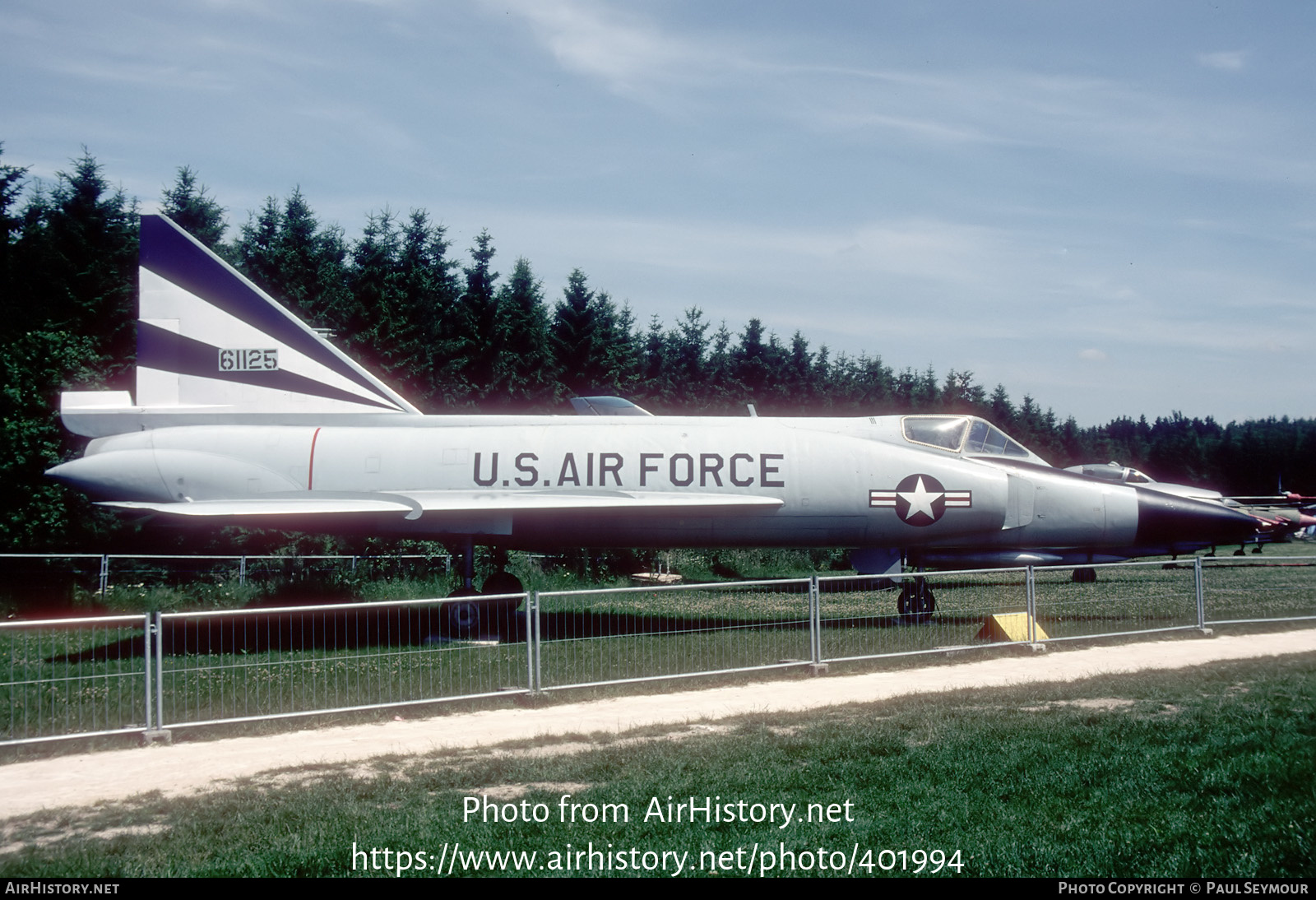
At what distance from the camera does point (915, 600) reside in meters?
14.0

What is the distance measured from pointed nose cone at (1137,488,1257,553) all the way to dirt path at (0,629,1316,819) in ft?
9.11

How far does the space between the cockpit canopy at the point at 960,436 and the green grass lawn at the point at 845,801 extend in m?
7.44

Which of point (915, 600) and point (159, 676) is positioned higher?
point (159, 676)

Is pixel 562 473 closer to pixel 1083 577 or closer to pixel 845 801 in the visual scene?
pixel 845 801

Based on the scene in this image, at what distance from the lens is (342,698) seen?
384 inches

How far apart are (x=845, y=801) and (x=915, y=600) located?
820 centimetres

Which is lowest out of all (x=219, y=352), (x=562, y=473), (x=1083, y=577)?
(x=1083, y=577)

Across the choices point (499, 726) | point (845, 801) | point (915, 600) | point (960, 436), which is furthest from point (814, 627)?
point (960, 436)

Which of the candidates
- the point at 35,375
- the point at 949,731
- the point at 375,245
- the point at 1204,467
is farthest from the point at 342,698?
the point at 1204,467

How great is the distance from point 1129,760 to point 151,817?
21.9 feet

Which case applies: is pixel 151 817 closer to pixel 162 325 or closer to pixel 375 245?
pixel 162 325

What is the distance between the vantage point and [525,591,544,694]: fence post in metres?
10.1

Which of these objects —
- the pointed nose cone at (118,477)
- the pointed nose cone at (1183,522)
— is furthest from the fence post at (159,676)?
the pointed nose cone at (1183,522)

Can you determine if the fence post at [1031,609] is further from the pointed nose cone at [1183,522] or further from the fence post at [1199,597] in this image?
the pointed nose cone at [1183,522]
